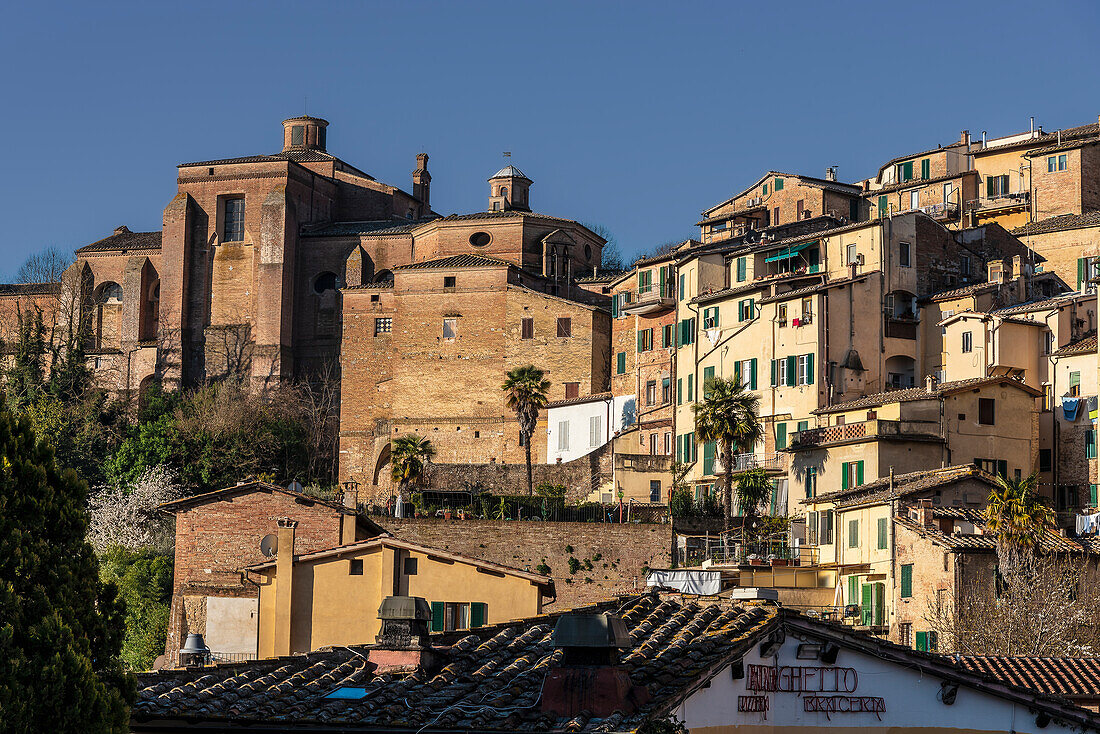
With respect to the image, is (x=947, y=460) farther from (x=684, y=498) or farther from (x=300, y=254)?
(x=300, y=254)

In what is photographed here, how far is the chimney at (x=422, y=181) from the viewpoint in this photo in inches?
3455

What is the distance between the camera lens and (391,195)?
272 feet

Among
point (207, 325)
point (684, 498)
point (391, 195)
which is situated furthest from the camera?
point (391, 195)

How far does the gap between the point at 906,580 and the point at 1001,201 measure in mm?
30383

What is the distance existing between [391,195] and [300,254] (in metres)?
7.25

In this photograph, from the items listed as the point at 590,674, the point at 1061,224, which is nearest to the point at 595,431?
the point at 1061,224

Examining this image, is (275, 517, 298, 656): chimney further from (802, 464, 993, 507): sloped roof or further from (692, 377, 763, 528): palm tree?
(692, 377, 763, 528): palm tree

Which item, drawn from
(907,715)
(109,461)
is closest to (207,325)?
(109,461)

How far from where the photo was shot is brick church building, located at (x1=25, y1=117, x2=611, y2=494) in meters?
67.4

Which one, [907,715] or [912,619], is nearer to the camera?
[907,715]

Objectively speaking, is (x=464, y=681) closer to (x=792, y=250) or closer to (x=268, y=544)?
(x=268, y=544)

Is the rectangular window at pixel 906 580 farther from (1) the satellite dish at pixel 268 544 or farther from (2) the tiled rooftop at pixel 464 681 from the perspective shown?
(2) the tiled rooftop at pixel 464 681

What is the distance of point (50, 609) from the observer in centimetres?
1502

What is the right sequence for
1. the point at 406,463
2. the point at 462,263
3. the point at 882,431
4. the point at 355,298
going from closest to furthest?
the point at 882,431
the point at 406,463
the point at 462,263
the point at 355,298
